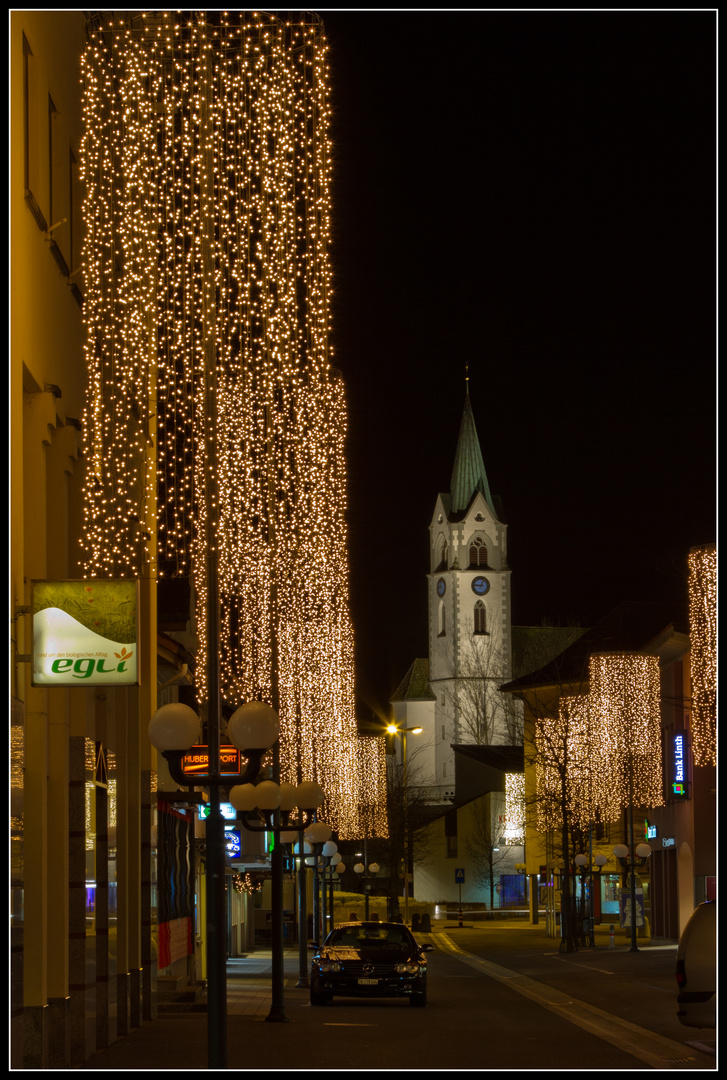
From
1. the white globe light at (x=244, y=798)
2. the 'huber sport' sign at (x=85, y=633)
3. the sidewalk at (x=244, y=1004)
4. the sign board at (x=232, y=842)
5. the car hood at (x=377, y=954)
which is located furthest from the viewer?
the sign board at (x=232, y=842)

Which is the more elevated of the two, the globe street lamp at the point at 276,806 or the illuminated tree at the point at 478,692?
the illuminated tree at the point at 478,692

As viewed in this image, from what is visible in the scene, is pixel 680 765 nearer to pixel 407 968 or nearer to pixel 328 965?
pixel 407 968

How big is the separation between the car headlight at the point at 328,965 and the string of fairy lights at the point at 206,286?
5675 mm

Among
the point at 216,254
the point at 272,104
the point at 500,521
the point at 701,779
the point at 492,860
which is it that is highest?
the point at 500,521

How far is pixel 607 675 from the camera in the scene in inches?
2114

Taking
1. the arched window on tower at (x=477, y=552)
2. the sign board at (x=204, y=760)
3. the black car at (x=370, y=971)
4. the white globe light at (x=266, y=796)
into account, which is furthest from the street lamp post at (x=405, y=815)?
the arched window on tower at (x=477, y=552)

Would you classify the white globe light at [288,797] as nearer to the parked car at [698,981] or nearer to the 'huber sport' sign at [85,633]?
the parked car at [698,981]

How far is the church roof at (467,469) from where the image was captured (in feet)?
476

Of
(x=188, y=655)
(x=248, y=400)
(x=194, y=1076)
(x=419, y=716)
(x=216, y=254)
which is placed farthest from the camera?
(x=419, y=716)

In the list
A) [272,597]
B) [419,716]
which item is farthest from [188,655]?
[419,716]

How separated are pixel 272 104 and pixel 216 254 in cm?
166

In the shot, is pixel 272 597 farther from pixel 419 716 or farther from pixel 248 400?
pixel 419 716

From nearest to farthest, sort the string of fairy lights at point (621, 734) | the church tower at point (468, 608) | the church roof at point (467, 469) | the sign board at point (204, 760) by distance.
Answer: the sign board at point (204, 760), the string of fairy lights at point (621, 734), the church tower at point (468, 608), the church roof at point (467, 469)

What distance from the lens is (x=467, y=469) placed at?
480 ft
